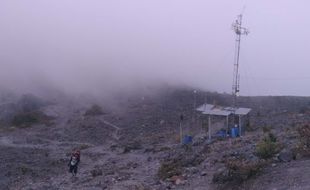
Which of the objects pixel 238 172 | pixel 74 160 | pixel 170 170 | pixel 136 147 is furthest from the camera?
pixel 136 147

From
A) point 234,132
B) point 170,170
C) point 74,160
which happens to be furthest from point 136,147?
point 170,170

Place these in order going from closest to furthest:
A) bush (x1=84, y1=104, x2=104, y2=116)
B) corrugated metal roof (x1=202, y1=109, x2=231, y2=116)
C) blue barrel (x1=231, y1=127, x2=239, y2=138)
Result: blue barrel (x1=231, y1=127, x2=239, y2=138) < corrugated metal roof (x1=202, y1=109, x2=231, y2=116) < bush (x1=84, y1=104, x2=104, y2=116)

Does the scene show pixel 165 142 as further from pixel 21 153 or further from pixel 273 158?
pixel 273 158

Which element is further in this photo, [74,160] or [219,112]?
[219,112]


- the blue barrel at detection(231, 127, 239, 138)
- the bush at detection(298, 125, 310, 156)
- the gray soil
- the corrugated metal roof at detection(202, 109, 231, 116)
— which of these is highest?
the corrugated metal roof at detection(202, 109, 231, 116)

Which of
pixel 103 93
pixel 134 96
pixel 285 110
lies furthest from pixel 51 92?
pixel 285 110

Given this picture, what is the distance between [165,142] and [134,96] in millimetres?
24948

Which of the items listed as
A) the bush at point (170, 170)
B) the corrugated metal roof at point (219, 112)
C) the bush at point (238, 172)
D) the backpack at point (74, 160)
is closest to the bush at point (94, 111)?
the corrugated metal roof at point (219, 112)

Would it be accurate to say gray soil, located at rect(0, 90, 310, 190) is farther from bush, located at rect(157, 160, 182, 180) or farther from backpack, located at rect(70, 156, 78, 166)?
backpack, located at rect(70, 156, 78, 166)

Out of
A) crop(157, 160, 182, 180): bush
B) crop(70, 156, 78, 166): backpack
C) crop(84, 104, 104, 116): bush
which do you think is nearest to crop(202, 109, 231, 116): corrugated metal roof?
crop(157, 160, 182, 180): bush

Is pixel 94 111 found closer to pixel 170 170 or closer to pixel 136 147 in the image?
pixel 136 147

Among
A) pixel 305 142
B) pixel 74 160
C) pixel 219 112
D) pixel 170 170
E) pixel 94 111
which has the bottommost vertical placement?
pixel 74 160

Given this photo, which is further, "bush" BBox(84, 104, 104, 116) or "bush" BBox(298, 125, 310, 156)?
"bush" BBox(84, 104, 104, 116)

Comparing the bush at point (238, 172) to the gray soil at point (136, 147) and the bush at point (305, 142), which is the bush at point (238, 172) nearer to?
the gray soil at point (136, 147)
